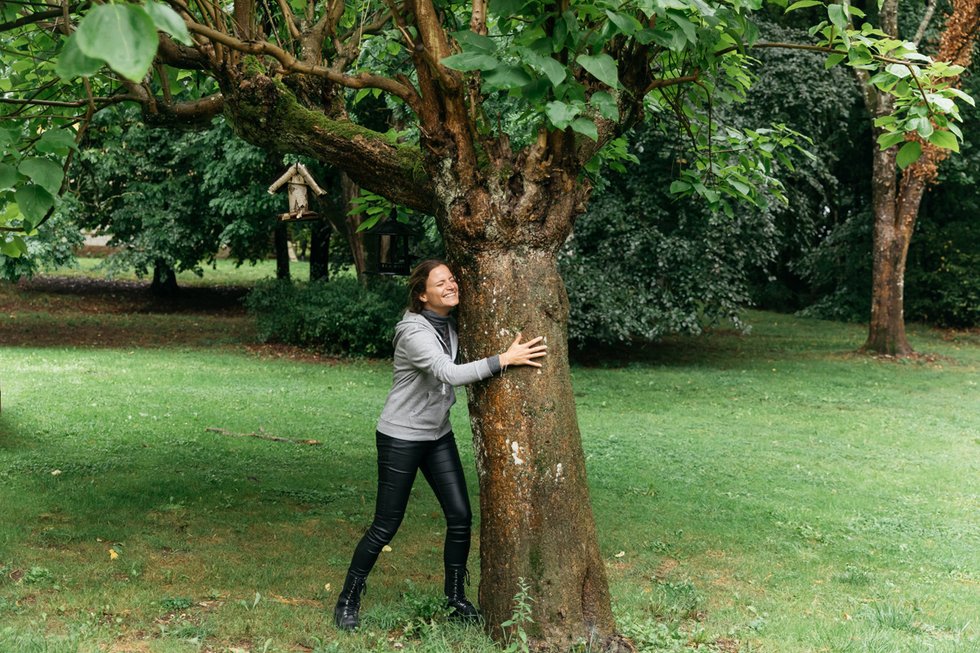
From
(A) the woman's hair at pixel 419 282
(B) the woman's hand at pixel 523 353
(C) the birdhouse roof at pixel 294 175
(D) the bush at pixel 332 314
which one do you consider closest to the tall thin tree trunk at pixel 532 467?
(B) the woman's hand at pixel 523 353

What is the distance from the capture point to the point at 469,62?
405 centimetres

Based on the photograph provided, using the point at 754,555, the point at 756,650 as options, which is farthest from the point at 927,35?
the point at 756,650

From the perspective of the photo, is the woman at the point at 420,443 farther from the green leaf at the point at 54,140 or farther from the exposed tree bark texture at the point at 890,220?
the exposed tree bark texture at the point at 890,220

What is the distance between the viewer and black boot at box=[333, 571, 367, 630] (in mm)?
5324

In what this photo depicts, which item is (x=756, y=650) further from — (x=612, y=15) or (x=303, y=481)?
(x=303, y=481)

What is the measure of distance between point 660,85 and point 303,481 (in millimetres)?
5293

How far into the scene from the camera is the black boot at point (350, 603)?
5.32 metres

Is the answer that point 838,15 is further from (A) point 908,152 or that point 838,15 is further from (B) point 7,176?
(B) point 7,176

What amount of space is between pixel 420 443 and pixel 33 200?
227 cm

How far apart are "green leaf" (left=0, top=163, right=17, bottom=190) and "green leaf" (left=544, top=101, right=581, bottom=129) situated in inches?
87.7

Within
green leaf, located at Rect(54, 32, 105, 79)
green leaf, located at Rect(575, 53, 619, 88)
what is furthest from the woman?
green leaf, located at Rect(54, 32, 105, 79)

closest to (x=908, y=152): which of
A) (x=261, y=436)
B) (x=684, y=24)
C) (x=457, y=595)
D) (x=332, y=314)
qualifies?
(x=684, y=24)

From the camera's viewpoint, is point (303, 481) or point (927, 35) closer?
point (303, 481)

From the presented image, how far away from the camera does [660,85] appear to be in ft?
18.6
